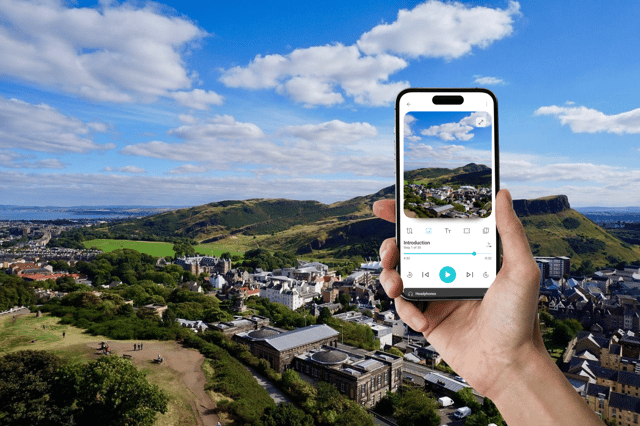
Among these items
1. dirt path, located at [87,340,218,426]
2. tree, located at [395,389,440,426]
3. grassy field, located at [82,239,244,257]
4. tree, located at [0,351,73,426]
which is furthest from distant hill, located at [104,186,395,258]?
tree, located at [0,351,73,426]

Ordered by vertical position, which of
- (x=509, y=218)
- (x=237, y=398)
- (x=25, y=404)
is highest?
(x=509, y=218)

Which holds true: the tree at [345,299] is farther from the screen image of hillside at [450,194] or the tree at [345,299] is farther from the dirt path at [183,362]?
the screen image of hillside at [450,194]

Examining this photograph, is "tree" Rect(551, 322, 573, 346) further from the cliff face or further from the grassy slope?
the cliff face

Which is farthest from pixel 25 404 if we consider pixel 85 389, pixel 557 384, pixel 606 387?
pixel 606 387

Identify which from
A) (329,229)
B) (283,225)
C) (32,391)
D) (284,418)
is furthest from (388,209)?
(283,225)

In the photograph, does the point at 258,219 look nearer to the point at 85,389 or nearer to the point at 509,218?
the point at 85,389
